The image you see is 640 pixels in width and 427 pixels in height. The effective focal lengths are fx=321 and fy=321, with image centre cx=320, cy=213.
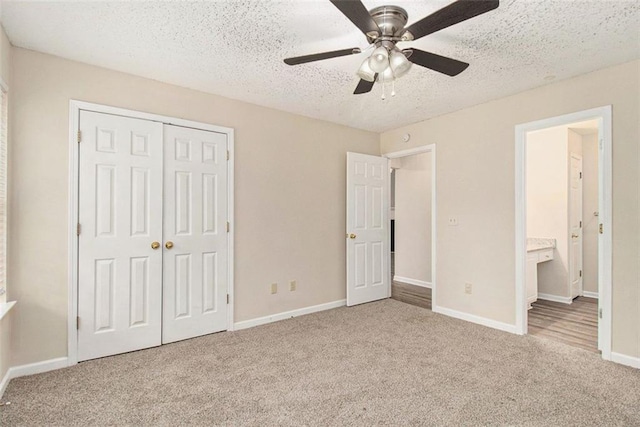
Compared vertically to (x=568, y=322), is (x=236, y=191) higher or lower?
higher

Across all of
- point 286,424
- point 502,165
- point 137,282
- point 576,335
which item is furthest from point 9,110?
point 576,335

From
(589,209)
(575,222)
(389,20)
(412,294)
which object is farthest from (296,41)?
(589,209)

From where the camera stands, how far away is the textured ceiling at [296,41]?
198 centimetres

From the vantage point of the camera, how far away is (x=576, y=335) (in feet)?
10.6

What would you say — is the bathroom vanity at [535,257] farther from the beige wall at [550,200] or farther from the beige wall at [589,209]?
the beige wall at [589,209]

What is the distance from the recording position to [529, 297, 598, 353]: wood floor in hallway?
3133 mm

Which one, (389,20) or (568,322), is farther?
(568,322)

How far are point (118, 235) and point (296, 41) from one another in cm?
221

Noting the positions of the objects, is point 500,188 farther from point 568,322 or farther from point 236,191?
point 236,191

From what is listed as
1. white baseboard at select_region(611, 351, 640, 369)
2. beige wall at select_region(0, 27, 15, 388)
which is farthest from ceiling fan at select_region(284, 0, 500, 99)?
white baseboard at select_region(611, 351, 640, 369)

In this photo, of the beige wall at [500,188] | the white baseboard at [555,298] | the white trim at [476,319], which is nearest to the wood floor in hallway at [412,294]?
the white trim at [476,319]

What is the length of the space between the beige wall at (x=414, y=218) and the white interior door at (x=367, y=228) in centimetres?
119

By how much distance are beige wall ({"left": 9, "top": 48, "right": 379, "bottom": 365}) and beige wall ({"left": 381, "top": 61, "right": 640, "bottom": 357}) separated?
1256 mm

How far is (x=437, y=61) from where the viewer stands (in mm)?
2029
